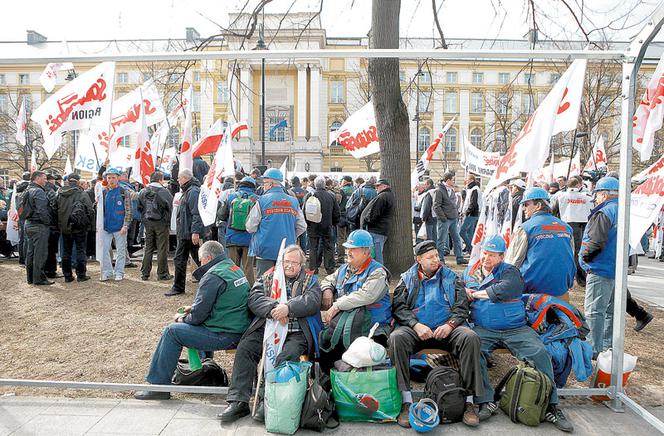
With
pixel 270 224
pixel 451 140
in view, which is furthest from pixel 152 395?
pixel 451 140

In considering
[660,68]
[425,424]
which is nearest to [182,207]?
[425,424]

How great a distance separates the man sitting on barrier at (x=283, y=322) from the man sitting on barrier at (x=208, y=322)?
0.16 meters

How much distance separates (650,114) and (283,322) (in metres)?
3.62

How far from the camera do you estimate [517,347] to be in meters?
4.86

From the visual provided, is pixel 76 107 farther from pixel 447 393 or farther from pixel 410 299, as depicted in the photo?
pixel 447 393

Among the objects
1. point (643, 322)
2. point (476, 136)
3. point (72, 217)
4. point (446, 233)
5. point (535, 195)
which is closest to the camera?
point (535, 195)

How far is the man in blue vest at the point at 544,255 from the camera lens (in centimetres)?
546

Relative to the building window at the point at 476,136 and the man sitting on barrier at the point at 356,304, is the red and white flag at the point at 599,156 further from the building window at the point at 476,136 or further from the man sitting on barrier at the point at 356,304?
the building window at the point at 476,136

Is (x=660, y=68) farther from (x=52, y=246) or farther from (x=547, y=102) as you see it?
(x=52, y=246)

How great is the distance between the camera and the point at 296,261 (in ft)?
16.6

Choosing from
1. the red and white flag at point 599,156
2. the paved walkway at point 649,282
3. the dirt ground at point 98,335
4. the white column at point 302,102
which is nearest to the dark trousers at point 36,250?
the dirt ground at point 98,335

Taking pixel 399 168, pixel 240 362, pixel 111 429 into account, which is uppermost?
pixel 399 168

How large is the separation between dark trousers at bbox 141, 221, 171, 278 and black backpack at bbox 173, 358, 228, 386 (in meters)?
5.35

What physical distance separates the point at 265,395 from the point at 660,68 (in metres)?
4.15
